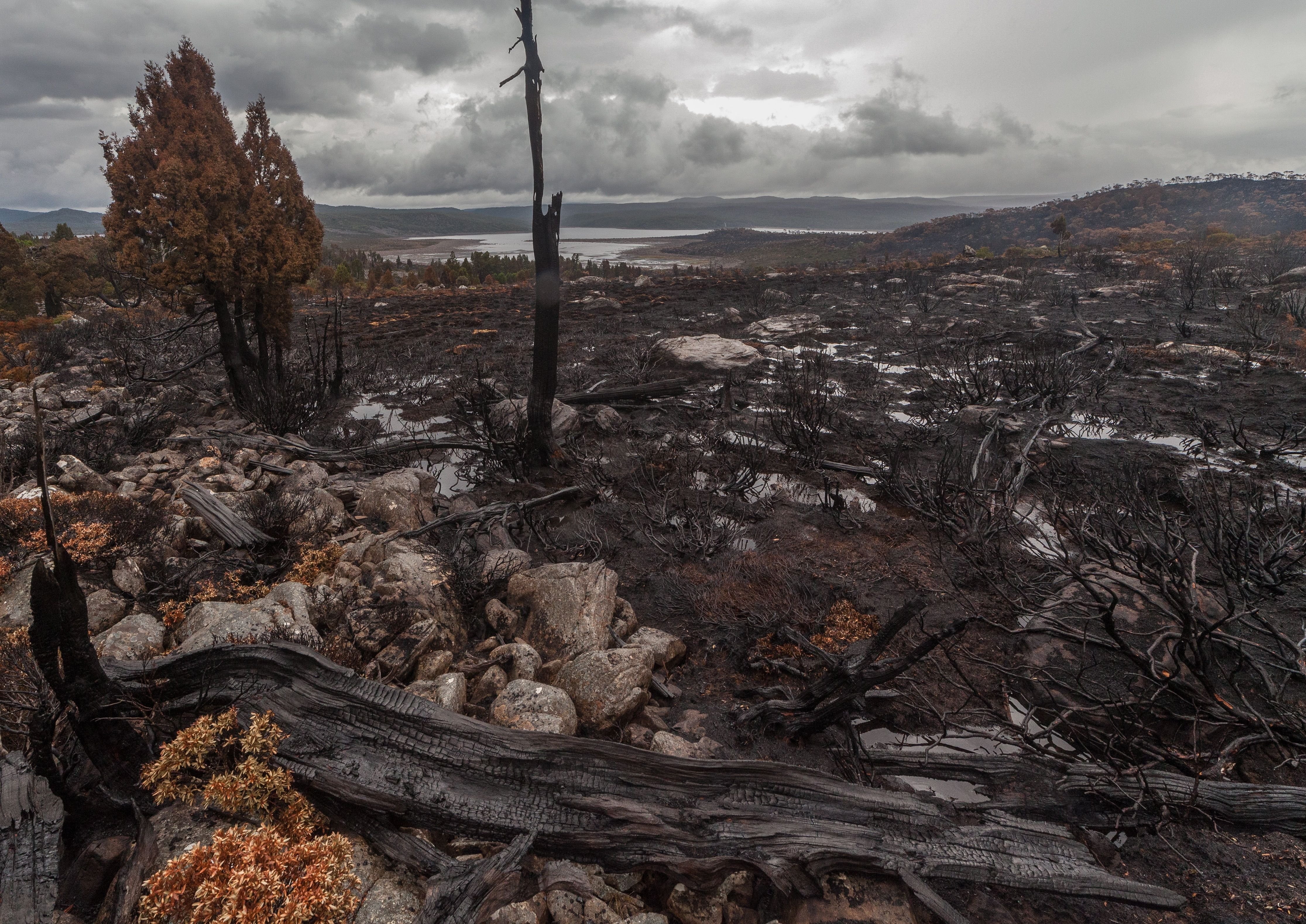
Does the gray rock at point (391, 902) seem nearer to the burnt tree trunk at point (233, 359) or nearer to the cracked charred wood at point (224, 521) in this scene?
the cracked charred wood at point (224, 521)

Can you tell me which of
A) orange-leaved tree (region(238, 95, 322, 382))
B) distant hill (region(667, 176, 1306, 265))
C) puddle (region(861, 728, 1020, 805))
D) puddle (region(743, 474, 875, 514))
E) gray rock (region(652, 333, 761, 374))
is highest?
distant hill (region(667, 176, 1306, 265))

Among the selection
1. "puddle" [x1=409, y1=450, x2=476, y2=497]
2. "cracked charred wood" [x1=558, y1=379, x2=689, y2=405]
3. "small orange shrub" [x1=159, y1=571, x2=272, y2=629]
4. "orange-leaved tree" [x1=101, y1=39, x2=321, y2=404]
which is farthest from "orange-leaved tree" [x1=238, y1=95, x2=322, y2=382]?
"small orange shrub" [x1=159, y1=571, x2=272, y2=629]

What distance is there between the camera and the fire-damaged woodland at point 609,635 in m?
2.65

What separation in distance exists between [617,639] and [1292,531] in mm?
5803

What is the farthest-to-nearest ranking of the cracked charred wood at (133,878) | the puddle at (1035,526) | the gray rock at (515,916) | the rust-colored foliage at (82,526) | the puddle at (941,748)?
the puddle at (1035,526) < the rust-colored foliage at (82,526) < the puddle at (941,748) < the gray rock at (515,916) < the cracked charred wood at (133,878)

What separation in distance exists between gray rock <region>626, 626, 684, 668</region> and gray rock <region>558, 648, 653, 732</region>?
1.66ft

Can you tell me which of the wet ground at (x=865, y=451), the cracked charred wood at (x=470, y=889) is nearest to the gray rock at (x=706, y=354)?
the wet ground at (x=865, y=451)

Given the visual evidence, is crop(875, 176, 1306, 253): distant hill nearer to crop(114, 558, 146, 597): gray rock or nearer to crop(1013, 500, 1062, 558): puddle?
crop(1013, 500, 1062, 558): puddle

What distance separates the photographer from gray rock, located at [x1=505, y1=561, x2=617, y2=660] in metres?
4.93

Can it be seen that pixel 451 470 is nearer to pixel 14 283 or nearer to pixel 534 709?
pixel 534 709

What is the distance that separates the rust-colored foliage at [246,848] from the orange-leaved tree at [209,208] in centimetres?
935

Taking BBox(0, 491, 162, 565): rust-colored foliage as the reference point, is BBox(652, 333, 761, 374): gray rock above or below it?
above

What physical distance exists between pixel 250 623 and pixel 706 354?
1360 cm

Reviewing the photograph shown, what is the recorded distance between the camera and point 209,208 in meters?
9.62
